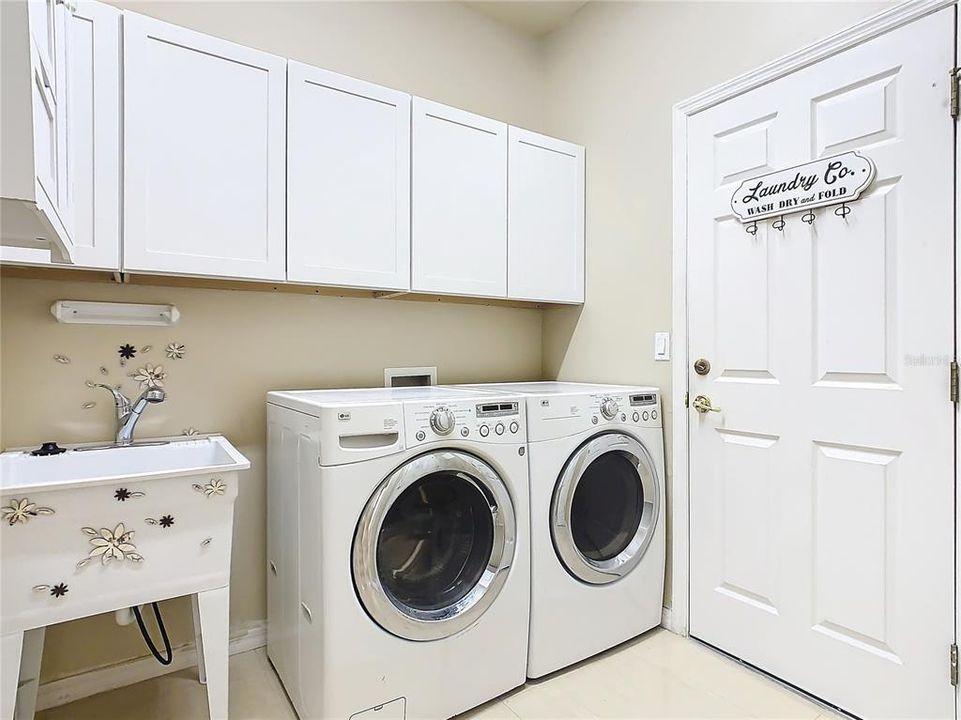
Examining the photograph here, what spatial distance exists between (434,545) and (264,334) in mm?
1015

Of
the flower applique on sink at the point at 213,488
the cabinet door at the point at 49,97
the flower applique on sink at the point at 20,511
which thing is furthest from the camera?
the flower applique on sink at the point at 213,488

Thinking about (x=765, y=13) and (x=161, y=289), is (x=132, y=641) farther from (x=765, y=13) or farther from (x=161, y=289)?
(x=765, y=13)

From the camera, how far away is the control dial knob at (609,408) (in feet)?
6.72

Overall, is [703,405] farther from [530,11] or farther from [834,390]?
[530,11]

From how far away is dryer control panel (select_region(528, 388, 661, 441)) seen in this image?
1890mm

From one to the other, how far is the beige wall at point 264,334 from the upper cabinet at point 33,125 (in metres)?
0.50

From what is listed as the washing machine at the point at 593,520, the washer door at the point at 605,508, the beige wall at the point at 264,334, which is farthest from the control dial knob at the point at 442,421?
the beige wall at the point at 264,334

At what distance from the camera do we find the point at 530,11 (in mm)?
2684

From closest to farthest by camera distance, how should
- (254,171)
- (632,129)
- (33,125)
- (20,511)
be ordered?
(33,125) < (20,511) < (254,171) < (632,129)

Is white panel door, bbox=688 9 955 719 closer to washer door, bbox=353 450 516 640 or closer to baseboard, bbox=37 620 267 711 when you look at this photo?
washer door, bbox=353 450 516 640

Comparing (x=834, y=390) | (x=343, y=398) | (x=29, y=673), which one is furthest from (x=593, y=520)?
(x=29, y=673)

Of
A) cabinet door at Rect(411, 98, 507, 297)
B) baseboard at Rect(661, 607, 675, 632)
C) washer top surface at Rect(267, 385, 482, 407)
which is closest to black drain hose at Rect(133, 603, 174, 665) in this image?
washer top surface at Rect(267, 385, 482, 407)

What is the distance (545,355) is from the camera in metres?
2.93

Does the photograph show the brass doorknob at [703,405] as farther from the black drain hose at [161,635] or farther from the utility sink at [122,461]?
the black drain hose at [161,635]
